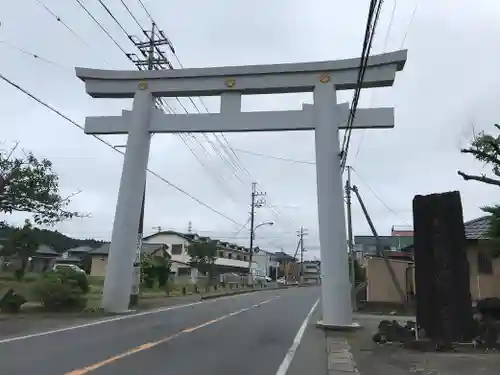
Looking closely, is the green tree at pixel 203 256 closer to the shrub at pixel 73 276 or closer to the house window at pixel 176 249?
the house window at pixel 176 249

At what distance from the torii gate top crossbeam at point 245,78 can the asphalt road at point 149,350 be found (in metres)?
8.30

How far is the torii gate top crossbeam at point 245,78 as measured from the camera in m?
15.9

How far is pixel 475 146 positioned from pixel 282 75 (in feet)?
25.4

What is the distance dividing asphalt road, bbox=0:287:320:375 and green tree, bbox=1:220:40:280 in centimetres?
1974

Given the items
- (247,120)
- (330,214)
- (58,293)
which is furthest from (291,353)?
(58,293)

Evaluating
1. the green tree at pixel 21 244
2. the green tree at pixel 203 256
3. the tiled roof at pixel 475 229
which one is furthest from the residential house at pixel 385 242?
the green tree at pixel 21 244

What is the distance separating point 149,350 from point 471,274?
16573mm

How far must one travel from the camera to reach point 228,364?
8352 millimetres

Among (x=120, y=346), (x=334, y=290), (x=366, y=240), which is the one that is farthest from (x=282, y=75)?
(x=366, y=240)

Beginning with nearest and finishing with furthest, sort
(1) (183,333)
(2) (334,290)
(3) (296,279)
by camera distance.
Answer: (1) (183,333), (2) (334,290), (3) (296,279)

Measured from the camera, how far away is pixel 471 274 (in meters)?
21.1

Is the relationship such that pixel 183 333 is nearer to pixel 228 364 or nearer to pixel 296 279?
pixel 228 364

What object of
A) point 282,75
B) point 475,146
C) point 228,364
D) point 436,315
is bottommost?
point 228,364

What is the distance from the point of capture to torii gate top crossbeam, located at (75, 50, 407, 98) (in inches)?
627
